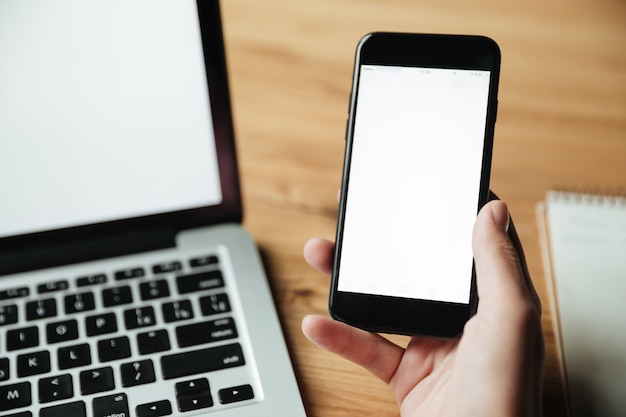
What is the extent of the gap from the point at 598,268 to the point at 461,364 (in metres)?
0.21

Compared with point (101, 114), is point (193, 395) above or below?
below

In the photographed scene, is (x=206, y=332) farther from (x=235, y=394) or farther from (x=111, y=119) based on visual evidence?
(x=111, y=119)

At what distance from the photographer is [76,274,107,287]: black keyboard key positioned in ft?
1.75

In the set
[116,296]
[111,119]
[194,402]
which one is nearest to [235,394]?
[194,402]

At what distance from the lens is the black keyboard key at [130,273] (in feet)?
1.76

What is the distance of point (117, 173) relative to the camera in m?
0.54

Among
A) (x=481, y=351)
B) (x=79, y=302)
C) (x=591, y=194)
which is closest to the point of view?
(x=481, y=351)

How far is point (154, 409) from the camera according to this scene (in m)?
0.45

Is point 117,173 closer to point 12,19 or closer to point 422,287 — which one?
point 12,19

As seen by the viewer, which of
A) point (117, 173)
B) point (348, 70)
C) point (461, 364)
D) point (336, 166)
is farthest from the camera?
point (348, 70)

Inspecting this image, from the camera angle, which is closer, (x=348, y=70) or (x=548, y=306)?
(x=548, y=306)

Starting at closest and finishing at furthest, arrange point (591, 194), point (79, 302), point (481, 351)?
point (481, 351), point (79, 302), point (591, 194)

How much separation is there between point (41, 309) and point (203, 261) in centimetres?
13

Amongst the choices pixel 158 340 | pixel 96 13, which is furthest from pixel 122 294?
pixel 96 13
